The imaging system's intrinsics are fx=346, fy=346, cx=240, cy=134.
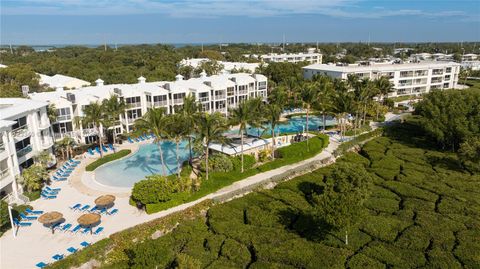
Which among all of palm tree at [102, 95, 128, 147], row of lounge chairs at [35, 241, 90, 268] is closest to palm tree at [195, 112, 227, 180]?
row of lounge chairs at [35, 241, 90, 268]

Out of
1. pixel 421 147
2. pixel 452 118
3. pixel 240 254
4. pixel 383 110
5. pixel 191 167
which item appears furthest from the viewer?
pixel 383 110

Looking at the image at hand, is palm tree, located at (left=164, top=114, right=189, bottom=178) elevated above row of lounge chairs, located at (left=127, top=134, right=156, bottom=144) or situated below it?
above

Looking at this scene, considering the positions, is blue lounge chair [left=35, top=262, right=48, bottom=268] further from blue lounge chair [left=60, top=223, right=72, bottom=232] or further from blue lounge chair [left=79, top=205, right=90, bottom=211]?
blue lounge chair [left=79, top=205, right=90, bottom=211]

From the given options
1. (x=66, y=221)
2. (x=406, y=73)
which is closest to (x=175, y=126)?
(x=66, y=221)

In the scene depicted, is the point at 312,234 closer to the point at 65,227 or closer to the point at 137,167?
the point at 65,227

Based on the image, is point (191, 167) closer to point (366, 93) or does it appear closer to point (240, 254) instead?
point (240, 254)

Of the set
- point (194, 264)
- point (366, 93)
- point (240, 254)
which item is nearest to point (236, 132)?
point (366, 93)
